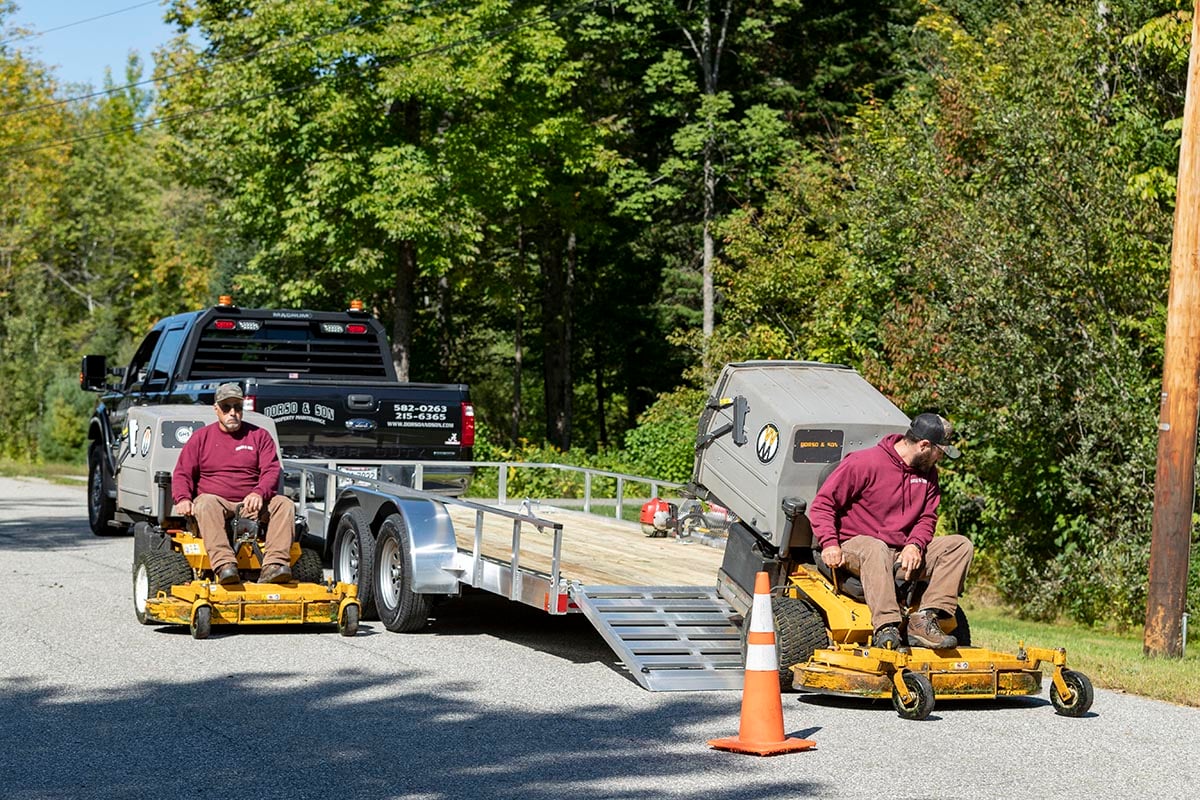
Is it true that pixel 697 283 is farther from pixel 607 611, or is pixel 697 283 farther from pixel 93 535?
pixel 607 611

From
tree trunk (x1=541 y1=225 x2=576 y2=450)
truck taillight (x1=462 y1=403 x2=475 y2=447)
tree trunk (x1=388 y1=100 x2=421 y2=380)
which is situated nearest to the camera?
truck taillight (x1=462 y1=403 x2=475 y2=447)

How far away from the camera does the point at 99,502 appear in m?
20.1

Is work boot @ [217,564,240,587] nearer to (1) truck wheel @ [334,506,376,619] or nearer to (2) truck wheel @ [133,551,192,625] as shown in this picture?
(2) truck wheel @ [133,551,192,625]

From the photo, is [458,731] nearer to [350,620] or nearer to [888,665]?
[888,665]

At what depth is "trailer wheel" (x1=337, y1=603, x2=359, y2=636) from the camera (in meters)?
11.7

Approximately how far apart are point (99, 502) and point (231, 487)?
28.4 feet

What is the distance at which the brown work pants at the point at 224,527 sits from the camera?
1171cm

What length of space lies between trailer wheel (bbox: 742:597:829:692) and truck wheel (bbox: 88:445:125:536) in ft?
39.1

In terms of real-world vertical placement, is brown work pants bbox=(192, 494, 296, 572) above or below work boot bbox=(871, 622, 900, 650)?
above

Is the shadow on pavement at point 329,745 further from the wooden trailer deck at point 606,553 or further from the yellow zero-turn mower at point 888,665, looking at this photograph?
the wooden trailer deck at point 606,553

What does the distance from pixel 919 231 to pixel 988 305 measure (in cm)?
335

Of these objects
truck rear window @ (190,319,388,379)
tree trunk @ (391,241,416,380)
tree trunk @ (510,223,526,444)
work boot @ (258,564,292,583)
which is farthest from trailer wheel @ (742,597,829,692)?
tree trunk @ (510,223,526,444)

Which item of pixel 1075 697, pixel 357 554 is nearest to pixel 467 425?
pixel 357 554

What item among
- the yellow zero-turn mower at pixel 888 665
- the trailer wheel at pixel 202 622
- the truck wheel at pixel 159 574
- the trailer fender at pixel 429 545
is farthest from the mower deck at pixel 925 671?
the truck wheel at pixel 159 574
